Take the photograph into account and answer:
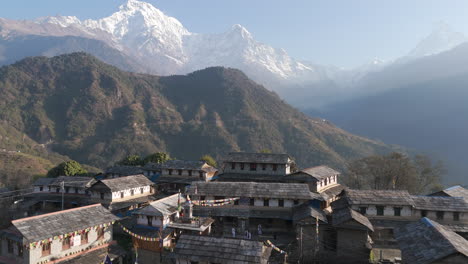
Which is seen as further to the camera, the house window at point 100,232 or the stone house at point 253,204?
the stone house at point 253,204

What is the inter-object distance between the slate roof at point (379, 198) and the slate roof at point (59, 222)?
1059 inches

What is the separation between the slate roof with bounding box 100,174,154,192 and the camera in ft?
147

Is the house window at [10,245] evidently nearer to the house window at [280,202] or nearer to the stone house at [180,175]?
the house window at [280,202]

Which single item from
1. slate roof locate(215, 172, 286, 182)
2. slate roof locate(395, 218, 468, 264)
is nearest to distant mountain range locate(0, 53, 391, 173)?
slate roof locate(215, 172, 286, 182)

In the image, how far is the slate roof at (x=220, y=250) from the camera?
2190 cm

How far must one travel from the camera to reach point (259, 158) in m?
52.8

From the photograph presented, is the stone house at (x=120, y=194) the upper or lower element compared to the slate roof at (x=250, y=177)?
lower

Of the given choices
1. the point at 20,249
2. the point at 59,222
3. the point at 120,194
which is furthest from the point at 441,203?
the point at 20,249

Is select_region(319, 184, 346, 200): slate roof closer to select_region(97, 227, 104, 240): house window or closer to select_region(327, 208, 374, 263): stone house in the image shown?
select_region(327, 208, 374, 263): stone house

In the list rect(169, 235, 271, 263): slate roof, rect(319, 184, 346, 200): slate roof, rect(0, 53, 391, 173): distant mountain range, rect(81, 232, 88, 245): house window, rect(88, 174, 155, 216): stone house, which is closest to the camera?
rect(169, 235, 271, 263): slate roof

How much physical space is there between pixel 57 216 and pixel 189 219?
11872 mm

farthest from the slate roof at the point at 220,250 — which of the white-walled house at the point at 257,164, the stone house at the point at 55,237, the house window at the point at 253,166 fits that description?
the house window at the point at 253,166

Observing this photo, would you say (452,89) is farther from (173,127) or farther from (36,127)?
(36,127)

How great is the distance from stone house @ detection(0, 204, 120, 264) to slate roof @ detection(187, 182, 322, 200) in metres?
12.3
